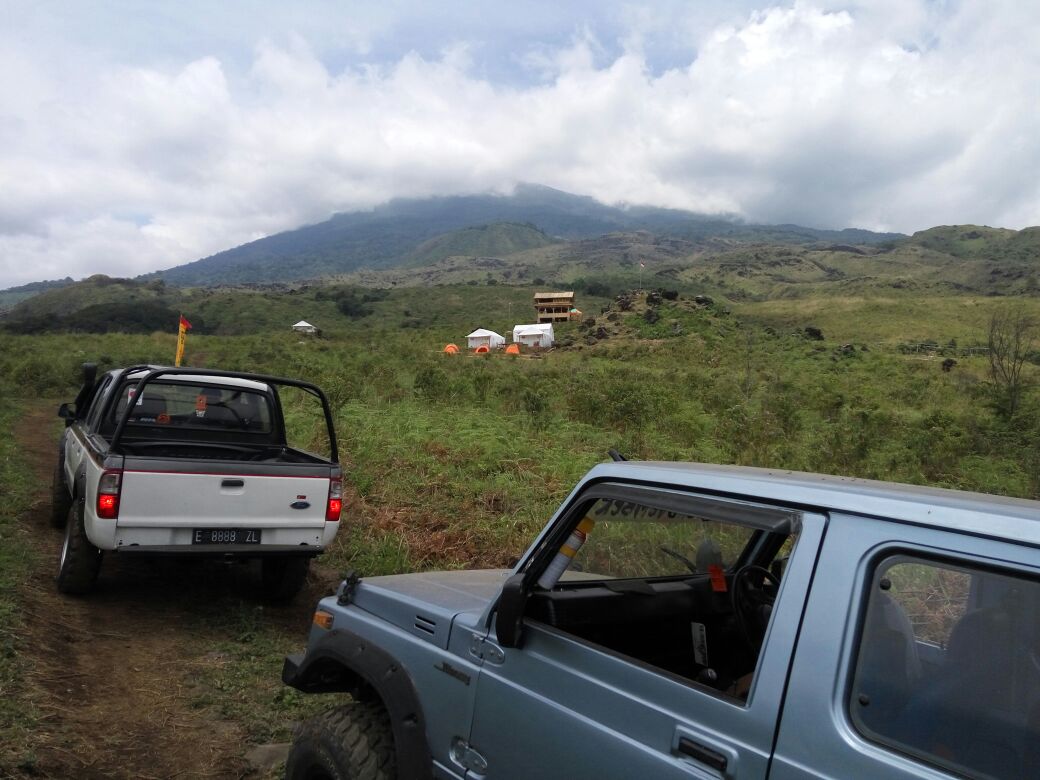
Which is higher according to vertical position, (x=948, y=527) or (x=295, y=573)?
(x=948, y=527)

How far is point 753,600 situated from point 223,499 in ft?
13.1

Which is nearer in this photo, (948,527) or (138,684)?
(948,527)

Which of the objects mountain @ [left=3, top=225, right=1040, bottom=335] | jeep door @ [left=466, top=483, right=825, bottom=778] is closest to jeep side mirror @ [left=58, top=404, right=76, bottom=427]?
jeep door @ [left=466, top=483, right=825, bottom=778]

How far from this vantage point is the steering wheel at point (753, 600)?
2.46 meters

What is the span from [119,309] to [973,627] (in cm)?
7932

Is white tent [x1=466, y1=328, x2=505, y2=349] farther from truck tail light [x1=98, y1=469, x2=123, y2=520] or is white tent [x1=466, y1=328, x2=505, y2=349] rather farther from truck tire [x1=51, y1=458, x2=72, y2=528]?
truck tail light [x1=98, y1=469, x2=123, y2=520]

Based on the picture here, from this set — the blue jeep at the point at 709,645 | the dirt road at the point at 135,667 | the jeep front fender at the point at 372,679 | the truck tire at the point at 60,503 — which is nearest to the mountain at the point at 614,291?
the truck tire at the point at 60,503

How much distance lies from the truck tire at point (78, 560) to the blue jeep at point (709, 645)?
3.22 meters

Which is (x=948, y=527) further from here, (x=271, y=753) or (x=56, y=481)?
(x=56, y=481)

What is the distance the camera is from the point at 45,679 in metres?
4.35

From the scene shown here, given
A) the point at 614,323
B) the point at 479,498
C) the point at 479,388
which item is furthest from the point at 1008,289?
the point at 479,498

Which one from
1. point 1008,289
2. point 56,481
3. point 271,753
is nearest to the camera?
point 271,753

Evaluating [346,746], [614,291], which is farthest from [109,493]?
[614,291]

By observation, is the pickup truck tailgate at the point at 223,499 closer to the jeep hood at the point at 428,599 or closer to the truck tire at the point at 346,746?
the jeep hood at the point at 428,599
